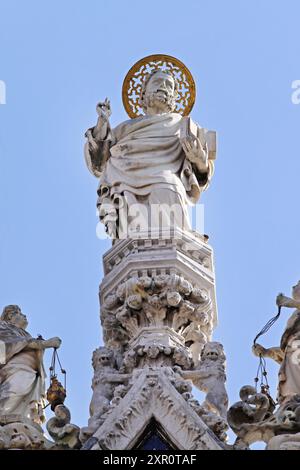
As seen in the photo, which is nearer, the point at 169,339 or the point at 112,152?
the point at 169,339

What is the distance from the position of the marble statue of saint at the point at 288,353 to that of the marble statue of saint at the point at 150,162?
7.40 ft

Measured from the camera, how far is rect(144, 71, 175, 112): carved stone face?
97.0 ft

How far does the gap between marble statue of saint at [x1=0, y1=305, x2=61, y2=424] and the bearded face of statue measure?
4440 mm

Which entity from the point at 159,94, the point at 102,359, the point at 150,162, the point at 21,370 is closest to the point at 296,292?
the point at 102,359

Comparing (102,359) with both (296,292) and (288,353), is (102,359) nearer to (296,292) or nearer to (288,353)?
(288,353)

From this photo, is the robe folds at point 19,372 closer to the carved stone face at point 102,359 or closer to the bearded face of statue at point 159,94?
the carved stone face at point 102,359

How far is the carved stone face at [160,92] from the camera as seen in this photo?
1164 inches

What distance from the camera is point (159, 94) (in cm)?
2958

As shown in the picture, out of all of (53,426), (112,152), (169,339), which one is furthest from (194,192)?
(53,426)

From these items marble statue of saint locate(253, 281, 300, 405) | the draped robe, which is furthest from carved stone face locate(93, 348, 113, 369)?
the draped robe

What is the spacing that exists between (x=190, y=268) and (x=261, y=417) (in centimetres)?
274
